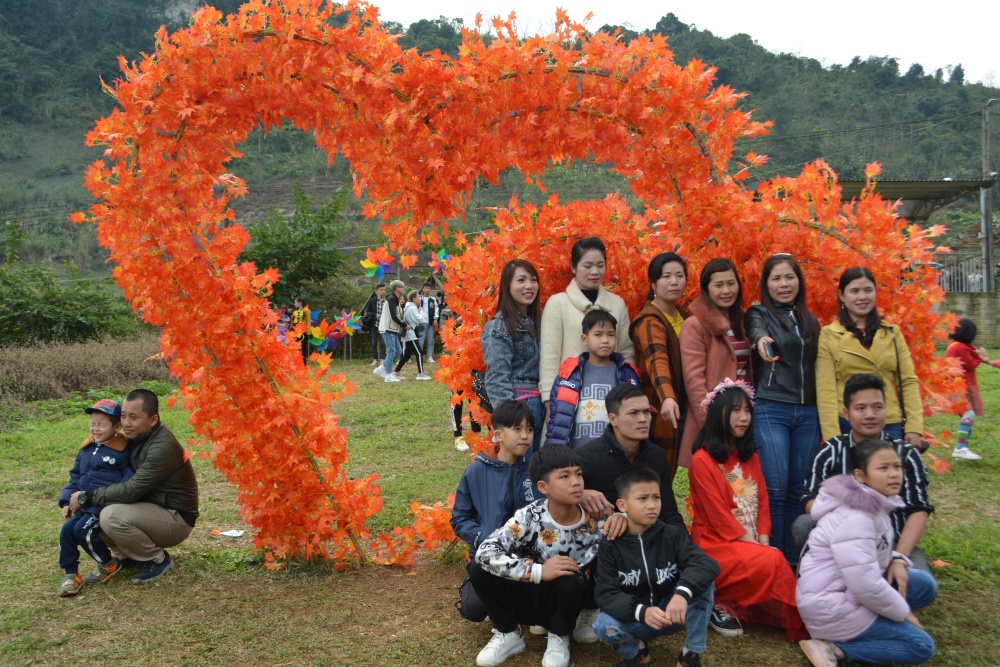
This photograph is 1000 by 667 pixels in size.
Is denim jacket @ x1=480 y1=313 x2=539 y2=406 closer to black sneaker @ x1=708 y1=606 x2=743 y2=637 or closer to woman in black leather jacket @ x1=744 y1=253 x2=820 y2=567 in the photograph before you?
woman in black leather jacket @ x1=744 y1=253 x2=820 y2=567

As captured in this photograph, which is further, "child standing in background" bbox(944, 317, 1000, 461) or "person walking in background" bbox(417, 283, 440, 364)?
"person walking in background" bbox(417, 283, 440, 364)

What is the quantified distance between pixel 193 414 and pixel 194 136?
61.3 inches

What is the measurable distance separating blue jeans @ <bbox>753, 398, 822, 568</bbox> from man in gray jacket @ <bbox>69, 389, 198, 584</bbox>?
132 inches

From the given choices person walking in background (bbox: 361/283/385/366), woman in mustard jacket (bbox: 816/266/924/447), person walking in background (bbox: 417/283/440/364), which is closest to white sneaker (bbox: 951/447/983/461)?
woman in mustard jacket (bbox: 816/266/924/447)

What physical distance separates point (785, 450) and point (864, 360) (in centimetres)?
61

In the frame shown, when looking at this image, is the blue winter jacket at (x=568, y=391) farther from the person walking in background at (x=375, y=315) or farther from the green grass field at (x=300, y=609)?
the person walking in background at (x=375, y=315)

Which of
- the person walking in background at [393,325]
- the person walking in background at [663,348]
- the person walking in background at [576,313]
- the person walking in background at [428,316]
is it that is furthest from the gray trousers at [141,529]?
the person walking in background at [428,316]

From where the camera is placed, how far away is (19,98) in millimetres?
60344

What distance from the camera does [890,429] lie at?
4328 mm

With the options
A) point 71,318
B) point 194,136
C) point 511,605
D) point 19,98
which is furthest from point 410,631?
point 19,98

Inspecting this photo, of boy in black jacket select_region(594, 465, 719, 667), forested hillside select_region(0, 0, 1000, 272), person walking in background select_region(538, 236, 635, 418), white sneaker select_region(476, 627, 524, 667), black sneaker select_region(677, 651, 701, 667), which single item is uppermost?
forested hillside select_region(0, 0, 1000, 272)

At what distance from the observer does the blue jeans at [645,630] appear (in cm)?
349

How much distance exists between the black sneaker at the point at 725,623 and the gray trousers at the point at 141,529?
3.13 meters

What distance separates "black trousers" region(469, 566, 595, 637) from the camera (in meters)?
3.69
